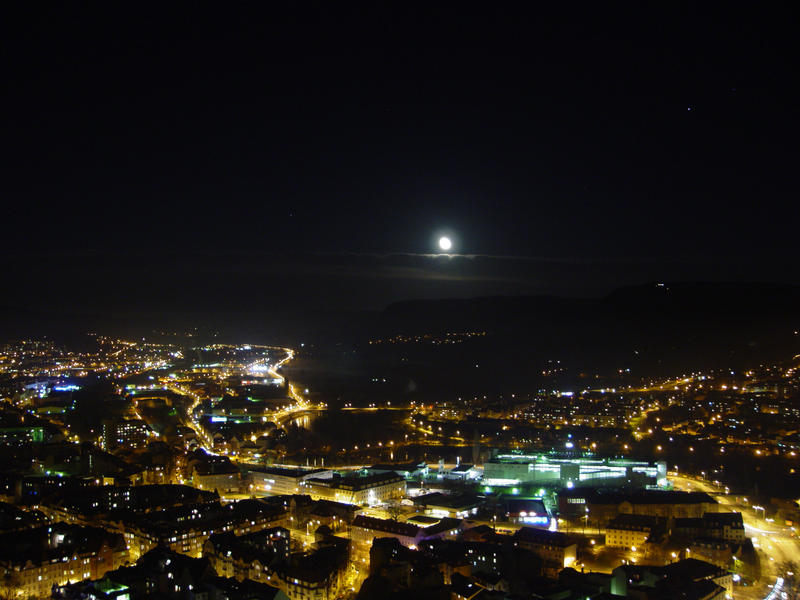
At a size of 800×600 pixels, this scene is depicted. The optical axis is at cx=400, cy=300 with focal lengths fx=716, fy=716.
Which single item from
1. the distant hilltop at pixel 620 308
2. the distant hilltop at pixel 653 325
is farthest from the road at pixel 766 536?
the distant hilltop at pixel 620 308

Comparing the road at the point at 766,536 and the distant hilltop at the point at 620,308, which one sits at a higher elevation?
the distant hilltop at the point at 620,308

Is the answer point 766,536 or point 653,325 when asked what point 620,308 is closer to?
point 653,325

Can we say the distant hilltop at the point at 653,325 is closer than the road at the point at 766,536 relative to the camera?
No

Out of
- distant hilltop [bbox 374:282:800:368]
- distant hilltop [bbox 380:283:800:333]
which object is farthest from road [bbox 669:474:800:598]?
distant hilltop [bbox 380:283:800:333]

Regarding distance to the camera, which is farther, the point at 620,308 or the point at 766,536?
the point at 620,308

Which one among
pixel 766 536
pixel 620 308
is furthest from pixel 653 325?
pixel 766 536

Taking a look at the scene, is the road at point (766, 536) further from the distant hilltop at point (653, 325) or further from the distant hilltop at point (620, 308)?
the distant hilltop at point (620, 308)

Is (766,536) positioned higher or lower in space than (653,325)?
lower

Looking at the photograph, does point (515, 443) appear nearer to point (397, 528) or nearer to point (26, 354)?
point (397, 528)

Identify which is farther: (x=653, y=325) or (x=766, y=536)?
(x=653, y=325)

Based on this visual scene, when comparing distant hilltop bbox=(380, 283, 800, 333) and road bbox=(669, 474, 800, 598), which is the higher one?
distant hilltop bbox=(380, 283, 800, 333)

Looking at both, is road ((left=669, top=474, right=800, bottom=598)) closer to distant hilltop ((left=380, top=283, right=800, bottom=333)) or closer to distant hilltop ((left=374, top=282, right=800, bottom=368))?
distant hilltop ((left=374, top=282, right=800, bottom=368))

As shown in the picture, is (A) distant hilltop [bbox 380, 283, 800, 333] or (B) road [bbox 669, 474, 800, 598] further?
(A) distant hilltop [bbox 380, 283, 800, 333]
